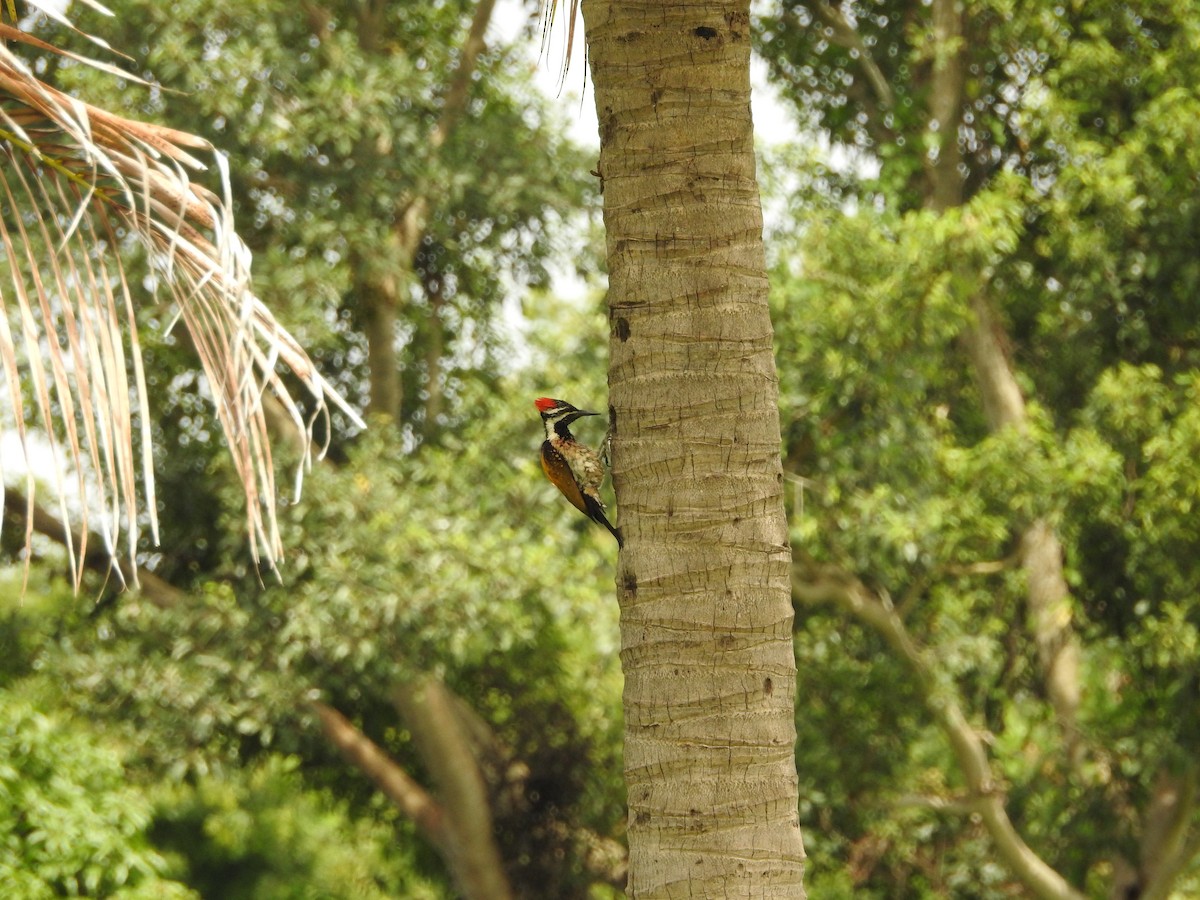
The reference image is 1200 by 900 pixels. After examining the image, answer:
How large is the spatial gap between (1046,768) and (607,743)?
3.51 m

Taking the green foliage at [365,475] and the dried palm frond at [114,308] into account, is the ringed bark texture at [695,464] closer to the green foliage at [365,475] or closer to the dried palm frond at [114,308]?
the dried palm frond at [114,308]

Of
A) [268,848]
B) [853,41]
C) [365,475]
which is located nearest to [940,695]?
[365,475]

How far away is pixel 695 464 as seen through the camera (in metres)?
3.02

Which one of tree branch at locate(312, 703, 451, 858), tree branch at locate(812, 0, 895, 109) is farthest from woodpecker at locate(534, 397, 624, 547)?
tree branch at locate(812, 0, 895, 109)

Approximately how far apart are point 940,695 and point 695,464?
7.81m

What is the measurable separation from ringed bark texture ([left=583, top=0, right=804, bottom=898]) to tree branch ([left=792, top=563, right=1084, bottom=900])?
7471 mm

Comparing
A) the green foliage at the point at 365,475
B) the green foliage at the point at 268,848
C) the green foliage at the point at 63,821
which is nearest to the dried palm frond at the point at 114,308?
the green foliage at the point at 63,821

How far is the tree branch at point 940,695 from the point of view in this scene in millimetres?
10516

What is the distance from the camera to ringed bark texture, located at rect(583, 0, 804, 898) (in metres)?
2.93

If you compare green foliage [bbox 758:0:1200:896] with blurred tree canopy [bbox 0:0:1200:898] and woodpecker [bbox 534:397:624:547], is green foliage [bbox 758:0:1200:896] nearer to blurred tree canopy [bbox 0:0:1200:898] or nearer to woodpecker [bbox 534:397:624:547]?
blurred tree canopy [bbox 0:0:1200:898]

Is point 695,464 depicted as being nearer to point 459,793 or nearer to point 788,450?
point 788,450

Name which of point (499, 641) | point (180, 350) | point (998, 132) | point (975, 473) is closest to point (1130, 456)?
point (975, 473)

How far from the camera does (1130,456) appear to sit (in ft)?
31.2

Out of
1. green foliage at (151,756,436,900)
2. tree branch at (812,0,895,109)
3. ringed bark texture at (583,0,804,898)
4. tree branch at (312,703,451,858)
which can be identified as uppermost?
tree branch at (812,0,895,109)
